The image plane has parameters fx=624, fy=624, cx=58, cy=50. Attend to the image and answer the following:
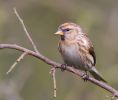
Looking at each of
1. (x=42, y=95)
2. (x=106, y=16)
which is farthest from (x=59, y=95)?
(x=106, y=16)

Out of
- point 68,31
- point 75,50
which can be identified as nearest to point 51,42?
point 68,31

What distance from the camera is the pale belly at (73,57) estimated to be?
523 centimetres

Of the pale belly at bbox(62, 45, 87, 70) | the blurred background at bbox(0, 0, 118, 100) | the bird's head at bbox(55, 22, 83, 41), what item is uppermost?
the bird's head at bbox(55, 22, 83, 41)

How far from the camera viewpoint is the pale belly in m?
5.23

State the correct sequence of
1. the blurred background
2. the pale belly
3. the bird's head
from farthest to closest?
the blurred background → the bird's head → the pale belly

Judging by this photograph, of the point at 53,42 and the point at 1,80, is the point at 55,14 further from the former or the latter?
the point at 1,80

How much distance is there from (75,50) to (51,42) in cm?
147

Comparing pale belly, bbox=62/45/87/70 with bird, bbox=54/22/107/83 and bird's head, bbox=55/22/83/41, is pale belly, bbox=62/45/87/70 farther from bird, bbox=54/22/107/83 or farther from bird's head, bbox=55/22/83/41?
bird's head, bbox=55/22/83/41

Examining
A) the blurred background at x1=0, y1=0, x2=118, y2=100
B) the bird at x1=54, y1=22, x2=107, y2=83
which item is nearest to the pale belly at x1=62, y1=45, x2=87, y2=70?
the bird at x1=54, y1=22, x2=107, y2=83

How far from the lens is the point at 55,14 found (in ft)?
21.9

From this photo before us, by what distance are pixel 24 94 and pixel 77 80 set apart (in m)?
0.55

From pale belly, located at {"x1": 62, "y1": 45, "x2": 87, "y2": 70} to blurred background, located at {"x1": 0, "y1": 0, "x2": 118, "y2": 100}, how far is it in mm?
523

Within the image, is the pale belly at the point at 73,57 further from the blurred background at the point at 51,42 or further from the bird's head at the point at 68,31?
the blurred background at the point at 51,42

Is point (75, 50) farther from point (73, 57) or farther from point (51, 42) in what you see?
point (51, 42)
